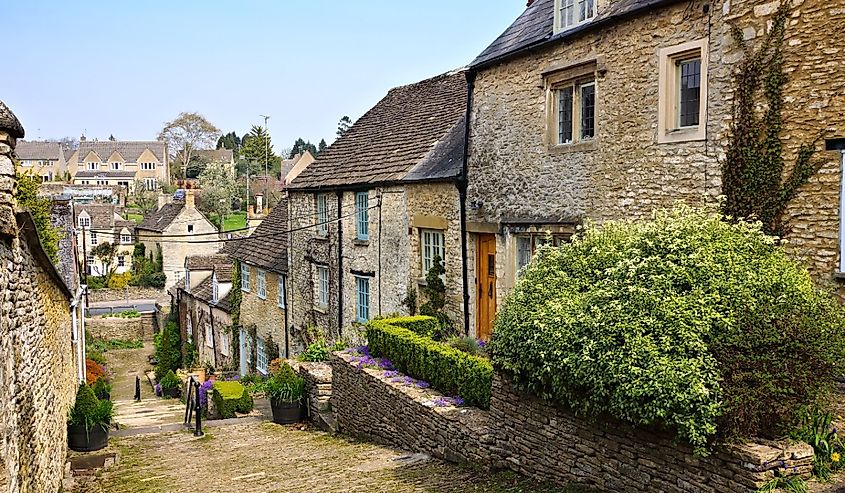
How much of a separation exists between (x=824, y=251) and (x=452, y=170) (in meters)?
9.28

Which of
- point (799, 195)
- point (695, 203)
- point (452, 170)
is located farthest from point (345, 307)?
point (799, 195)

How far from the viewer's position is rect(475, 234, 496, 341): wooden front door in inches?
622

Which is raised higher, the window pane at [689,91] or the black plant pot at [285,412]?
the window pane at [689,91]

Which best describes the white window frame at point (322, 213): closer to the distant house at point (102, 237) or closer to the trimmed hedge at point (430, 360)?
the trimmed hedge at point (430, 360)

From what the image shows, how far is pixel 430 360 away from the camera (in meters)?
12.7

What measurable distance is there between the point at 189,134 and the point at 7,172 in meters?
111

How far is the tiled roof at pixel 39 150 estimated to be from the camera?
117688mm

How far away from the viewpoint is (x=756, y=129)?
9.45 meters

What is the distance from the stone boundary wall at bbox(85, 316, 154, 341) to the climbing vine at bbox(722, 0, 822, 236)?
4198 cm

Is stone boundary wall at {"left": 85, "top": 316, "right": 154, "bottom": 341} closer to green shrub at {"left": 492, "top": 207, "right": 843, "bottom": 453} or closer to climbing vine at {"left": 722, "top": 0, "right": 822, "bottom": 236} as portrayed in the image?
green shrub at {"left": 492, "top": 207, "right": 843, "bottom": 453}

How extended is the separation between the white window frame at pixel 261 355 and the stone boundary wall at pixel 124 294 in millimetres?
29214

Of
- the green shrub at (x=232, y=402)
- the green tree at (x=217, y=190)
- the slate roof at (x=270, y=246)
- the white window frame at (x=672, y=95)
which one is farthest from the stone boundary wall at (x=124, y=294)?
the white window frame at (x=672, y=95)

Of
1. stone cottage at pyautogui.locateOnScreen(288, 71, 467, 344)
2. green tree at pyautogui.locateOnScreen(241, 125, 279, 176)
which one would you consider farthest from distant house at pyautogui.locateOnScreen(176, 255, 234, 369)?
green tree at pyautogui.locateOnScreen(241, 125, 279, 176)

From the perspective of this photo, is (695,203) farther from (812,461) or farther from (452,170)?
(452,170)
